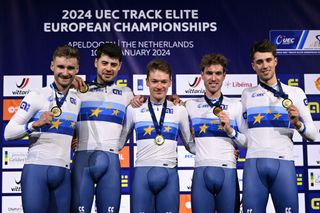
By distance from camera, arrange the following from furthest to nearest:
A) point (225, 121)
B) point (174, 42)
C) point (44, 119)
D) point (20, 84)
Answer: point (174, 42) → point (20, 84) → point (225, 121) → point (44, 119)

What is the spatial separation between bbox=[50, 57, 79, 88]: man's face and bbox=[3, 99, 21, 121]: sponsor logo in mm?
2013

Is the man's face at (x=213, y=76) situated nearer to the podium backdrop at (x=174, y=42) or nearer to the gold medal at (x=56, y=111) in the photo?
the gold medal at (x=56, y=111)

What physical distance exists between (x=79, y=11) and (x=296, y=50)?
7.79 ft

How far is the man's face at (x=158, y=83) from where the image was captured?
144 inches

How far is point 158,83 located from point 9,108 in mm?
2277

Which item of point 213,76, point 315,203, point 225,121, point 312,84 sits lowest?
point 315,203

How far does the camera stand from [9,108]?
530 centimetres

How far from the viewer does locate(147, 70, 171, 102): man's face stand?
12.0 ft

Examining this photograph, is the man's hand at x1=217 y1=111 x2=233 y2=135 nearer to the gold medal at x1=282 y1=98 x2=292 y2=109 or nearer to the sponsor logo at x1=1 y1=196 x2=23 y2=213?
the gold medal at x1=282 y1=98 x2=292 y2=109

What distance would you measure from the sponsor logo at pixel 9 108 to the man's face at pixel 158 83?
2163 mm

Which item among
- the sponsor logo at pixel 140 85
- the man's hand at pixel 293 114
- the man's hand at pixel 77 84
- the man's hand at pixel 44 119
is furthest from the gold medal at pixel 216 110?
the sponsor logo at pixel 140 85

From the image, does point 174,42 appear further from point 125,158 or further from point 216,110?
point 216,110

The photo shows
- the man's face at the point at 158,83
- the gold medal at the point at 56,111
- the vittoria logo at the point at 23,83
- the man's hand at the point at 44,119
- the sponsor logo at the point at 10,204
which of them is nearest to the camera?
the man's hand at the point at 44,119

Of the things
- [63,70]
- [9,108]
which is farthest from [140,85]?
[63,70]
